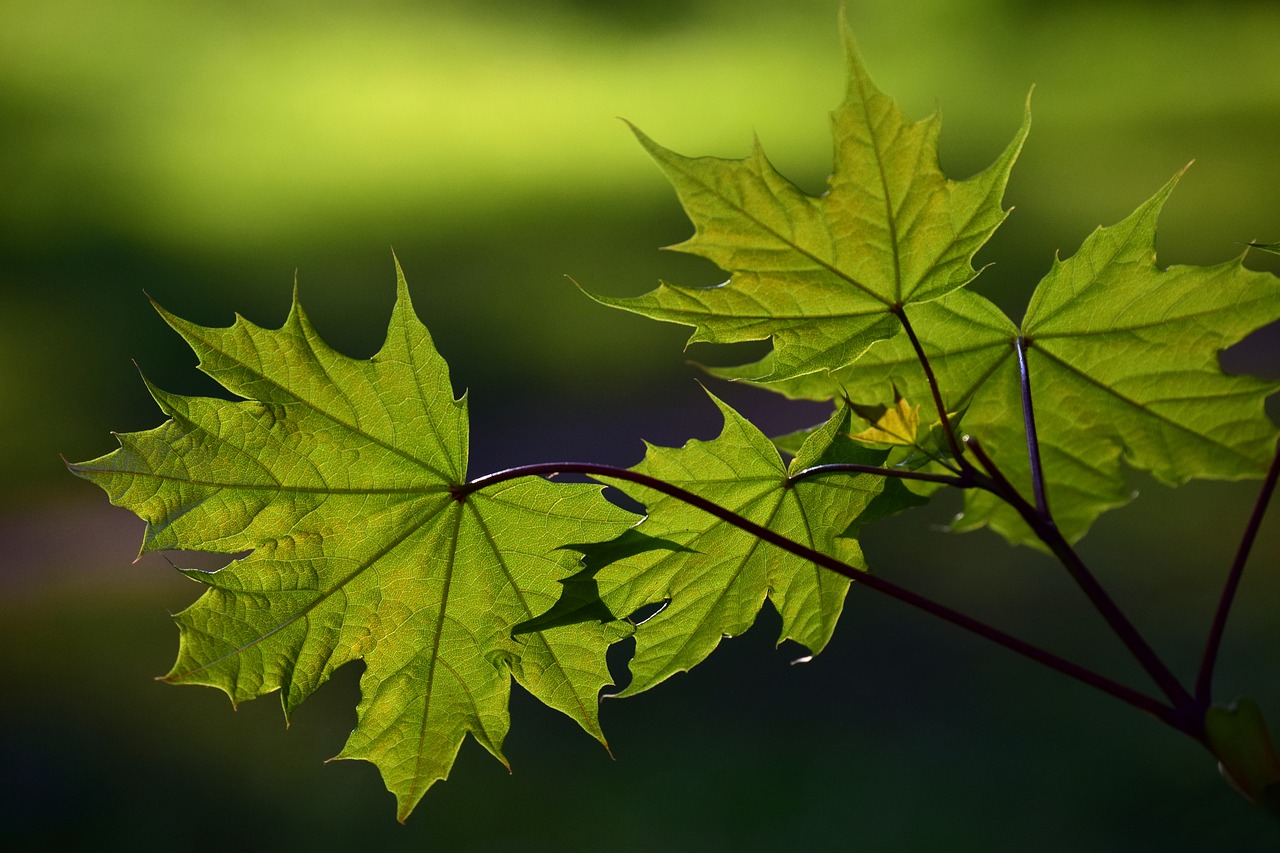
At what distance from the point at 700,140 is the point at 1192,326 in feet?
19.0

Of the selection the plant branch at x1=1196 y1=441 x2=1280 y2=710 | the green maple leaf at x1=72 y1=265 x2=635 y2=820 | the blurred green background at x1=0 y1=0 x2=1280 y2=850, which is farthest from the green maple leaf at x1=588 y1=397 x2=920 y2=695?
the blurred green background at x1=0 y1=0 x2=1280 y2=850

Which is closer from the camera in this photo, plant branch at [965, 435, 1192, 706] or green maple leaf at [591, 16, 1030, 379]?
plant branch at [965, 435, 1192, 706]

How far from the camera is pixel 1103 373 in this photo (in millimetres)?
749

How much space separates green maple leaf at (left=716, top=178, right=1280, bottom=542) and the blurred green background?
3.38ft

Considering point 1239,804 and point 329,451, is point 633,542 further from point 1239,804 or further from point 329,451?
point 1239,804

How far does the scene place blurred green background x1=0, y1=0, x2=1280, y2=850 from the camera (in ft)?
9.25

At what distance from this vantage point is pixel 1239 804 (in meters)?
1.89

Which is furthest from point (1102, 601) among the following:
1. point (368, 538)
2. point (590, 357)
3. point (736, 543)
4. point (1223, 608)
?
point (590, 357)

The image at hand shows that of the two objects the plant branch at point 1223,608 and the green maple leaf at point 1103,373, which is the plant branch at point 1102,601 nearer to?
the plant branch at point 1223,608

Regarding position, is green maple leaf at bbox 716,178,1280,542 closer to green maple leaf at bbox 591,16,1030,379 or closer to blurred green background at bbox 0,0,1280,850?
green maple leaf at bbox 591,16,1030,379

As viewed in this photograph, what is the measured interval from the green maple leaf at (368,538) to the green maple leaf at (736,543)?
0.08 ft

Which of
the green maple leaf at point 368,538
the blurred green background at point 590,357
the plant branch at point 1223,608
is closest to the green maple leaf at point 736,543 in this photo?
the green maple leaf at point 368,538

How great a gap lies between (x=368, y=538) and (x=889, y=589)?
0.30m

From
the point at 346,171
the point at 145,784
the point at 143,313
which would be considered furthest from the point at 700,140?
the point at 145,784
